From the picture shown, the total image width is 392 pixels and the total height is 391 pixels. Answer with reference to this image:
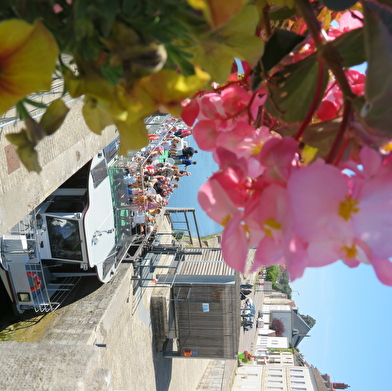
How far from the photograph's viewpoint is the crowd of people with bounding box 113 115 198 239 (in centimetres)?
295

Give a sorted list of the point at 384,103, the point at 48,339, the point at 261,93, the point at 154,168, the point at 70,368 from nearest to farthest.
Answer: the point at 384,103 < the point at 261,93 < the point at 70,368 < the point at 48,339 < the point at 154,168

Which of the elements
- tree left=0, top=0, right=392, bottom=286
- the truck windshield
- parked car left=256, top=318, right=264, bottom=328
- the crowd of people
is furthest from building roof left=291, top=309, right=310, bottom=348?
tree left=0, top=0, right=392, bottom=286

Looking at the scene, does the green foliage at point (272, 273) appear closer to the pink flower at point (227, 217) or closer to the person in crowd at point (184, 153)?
the person in crowd at point (184, 153)

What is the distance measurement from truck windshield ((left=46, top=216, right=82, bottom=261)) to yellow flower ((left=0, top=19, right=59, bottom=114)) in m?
2.06

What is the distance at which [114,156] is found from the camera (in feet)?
8.48

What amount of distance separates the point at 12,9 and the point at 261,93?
22 cm

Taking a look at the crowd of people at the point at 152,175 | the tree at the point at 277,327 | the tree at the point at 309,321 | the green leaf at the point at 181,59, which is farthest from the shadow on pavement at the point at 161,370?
the tree at the point at 309,321

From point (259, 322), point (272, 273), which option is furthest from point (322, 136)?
point (272, 273)

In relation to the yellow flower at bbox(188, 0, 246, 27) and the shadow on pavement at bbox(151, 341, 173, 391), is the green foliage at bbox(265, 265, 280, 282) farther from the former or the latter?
the yellow flower at bbox(188, 0, 246, 27)

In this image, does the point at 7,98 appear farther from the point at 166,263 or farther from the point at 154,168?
the point at 154,168

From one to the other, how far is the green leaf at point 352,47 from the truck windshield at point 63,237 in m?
2.10

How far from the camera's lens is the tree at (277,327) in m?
13.2

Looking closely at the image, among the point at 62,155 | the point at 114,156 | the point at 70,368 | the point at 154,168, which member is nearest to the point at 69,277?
the point at 114,156

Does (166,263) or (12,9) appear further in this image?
(166,263)
